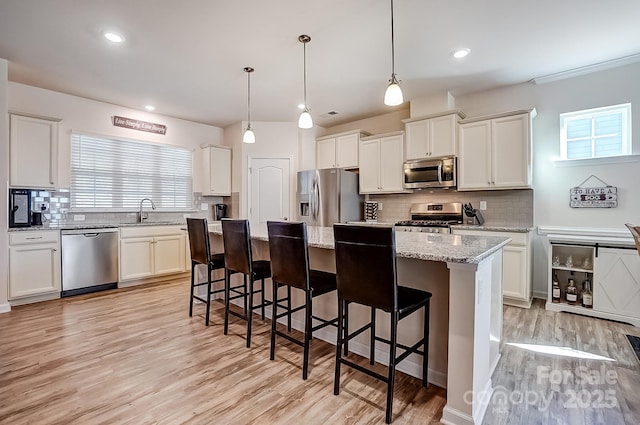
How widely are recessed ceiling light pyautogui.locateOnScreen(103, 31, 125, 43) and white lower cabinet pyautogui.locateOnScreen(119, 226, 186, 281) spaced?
248 centimetres

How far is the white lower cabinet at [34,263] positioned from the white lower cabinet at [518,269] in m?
5.25

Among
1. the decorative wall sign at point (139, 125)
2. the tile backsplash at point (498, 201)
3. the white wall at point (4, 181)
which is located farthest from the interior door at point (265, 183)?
the white wall at point (4, 181)

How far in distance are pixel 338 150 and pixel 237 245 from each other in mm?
3254

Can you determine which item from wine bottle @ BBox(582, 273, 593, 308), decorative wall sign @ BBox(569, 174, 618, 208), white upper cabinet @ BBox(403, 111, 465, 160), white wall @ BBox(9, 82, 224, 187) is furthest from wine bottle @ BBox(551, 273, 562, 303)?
white wall @ BBox(9, 82, 224, 187)

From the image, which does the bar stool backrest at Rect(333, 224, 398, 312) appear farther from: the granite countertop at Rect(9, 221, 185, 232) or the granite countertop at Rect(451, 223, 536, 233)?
the granite countertop at Rect(9, 221, 185, 232)

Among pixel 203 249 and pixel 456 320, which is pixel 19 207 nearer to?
pixel 203 249

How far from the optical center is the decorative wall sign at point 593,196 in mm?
3398

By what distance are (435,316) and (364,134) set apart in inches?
148

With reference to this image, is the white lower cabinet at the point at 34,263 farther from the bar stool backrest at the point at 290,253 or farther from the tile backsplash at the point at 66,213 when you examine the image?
the bar stool backrest at the point at 290,253

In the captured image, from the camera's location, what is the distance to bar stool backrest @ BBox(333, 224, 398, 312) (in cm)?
159

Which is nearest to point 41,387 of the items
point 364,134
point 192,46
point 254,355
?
point 254,355

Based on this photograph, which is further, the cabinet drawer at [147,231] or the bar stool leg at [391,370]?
the cabinet drawer at [147,231]

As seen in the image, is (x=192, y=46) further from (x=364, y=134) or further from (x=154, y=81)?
(x=364, y=134)

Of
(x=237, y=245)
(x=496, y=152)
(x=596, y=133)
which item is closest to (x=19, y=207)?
(x=237, y=245)
